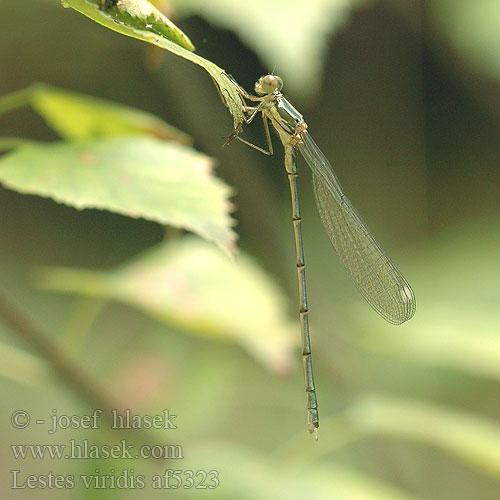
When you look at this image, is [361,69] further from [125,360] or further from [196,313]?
[196,313]

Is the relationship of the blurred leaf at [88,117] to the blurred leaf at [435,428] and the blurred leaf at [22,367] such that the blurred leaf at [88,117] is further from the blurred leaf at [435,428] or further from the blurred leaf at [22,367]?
the blurred leaf at [435,428]

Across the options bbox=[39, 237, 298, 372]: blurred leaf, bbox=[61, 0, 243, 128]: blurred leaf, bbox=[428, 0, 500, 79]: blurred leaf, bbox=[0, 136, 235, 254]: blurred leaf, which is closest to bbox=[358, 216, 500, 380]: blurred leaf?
bbox=[39, 237, 298, 372]: blurred leaf

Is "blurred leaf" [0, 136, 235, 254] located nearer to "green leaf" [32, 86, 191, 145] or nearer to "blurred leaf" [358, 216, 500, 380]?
"green leaf" [32, 86, 191, 145]

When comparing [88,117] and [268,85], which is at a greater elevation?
[268,85]

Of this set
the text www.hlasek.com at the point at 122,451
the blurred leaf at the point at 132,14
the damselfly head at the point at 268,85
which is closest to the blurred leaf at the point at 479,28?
the damselfly head at the point at 268,85

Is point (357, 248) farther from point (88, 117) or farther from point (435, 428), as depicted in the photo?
point (88, 117)

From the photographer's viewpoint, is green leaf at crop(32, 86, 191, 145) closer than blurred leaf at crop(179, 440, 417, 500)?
Yes

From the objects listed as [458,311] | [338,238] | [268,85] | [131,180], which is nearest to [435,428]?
[338,238]
